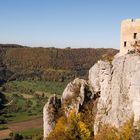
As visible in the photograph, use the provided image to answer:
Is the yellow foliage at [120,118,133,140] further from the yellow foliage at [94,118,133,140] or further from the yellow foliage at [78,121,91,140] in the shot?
the yellow foliage at [78,121,91,140]

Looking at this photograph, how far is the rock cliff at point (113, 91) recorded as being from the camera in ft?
98.1

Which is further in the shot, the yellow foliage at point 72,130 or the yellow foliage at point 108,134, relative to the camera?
the yellow foliage at point 72,130

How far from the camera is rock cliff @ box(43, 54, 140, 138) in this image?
29.9 meters

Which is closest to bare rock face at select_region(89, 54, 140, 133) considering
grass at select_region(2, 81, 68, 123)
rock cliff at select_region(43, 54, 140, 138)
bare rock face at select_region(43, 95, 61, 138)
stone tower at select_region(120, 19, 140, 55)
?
rock cliff at select_region(43, 54, 140, 138)

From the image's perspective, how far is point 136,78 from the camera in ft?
96.3

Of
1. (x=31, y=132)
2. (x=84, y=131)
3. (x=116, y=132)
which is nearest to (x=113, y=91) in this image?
(x=116, y=132)

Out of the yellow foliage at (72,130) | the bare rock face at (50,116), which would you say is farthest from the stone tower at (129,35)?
the bare rock face at (50,116)

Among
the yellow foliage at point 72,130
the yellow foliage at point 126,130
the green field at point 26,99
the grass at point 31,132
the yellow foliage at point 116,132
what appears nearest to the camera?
the yellow foliage at point 126,130

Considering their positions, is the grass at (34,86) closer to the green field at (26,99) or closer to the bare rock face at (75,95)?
the green field at (26,99)

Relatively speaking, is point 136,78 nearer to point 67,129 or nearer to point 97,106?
point 97,106

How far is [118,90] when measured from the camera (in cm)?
3231

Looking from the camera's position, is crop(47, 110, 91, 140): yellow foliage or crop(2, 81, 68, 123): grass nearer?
crop(47, 110, 91, 140): yellow foliage

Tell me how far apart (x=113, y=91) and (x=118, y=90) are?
3.39ft

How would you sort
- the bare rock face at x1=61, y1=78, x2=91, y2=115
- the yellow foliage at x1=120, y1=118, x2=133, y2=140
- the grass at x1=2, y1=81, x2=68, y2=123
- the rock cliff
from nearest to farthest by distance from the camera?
the yellow foliage at x1=120, y1=118, x2=133, y2=140, the rock cliff, the bare rock face at x1=61, y1=78, x2=91, y2=115, the grass at x1=2, y1=81, x2=68, y2=123
